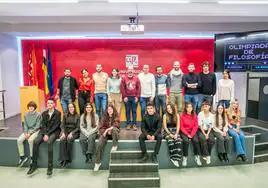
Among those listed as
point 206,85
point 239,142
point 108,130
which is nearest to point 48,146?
point 108,130

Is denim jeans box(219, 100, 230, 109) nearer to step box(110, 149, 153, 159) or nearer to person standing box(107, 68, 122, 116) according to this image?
step box(110, 149, 153, 159)

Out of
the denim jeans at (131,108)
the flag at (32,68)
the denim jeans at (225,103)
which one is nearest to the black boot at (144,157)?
the denim jeans at (131,108)

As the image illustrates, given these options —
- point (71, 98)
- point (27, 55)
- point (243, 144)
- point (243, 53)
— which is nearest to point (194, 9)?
point (243, 53)

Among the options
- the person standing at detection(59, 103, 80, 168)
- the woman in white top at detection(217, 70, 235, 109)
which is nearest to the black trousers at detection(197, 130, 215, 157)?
the woman in white top at detection(217, 70, 235, 109)

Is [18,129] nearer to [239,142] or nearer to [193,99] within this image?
[193,99]

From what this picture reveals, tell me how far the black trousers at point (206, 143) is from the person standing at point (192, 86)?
86 centimetres

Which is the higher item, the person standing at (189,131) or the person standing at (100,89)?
the person standing at (100,89)

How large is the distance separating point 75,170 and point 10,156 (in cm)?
135

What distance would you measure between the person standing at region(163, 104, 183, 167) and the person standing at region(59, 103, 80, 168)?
169 centimetres

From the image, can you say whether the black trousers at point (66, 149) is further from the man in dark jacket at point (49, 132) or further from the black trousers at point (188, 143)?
the black trousers at point (188, 143)

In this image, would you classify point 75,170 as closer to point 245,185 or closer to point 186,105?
point 186,105

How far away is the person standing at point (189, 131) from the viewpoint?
4090 mm

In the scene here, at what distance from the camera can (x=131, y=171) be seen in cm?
378

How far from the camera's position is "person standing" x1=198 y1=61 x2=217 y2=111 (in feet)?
15.6
